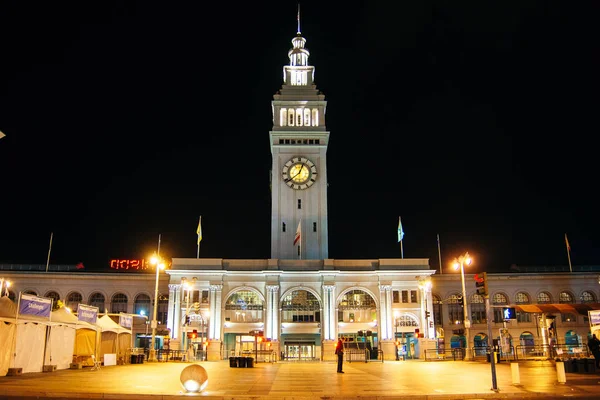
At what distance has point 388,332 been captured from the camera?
221 ft

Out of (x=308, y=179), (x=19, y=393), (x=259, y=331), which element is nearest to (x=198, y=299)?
(x=259, y=331)

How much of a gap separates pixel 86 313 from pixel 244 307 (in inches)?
1241

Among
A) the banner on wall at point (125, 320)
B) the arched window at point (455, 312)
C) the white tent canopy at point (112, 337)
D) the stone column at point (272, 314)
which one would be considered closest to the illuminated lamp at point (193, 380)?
the white tent canopy at point (112, 337)

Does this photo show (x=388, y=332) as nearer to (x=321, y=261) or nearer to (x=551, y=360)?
(x=321, y=261)

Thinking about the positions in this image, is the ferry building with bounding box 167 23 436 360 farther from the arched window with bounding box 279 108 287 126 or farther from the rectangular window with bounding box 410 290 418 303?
the arched window with bounding box 279 108 287 126

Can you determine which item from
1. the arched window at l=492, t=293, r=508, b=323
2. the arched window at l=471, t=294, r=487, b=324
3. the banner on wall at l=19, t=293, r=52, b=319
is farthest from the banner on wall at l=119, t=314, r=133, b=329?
the arched window at l=492, t=293, r=508, b=323

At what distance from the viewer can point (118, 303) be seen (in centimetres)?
7662

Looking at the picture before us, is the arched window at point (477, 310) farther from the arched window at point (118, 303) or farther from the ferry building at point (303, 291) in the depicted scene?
the arched window at point (118, 303)

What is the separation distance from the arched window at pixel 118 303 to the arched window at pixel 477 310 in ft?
158

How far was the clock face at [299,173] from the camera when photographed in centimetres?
7762

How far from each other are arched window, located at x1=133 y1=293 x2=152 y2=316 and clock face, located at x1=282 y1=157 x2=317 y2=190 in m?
25.3

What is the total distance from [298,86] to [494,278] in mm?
39402

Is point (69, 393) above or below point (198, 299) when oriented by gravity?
below

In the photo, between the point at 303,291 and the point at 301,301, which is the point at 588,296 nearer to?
the point at 303,291
